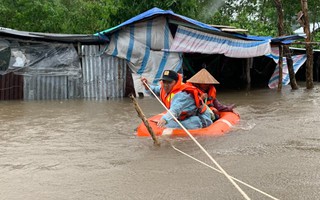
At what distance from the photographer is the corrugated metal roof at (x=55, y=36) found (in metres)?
12.1

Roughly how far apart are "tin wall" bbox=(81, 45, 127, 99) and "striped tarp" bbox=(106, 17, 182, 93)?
12.7 inches

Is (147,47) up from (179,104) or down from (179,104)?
up

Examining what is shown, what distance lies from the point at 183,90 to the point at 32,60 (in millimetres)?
7947

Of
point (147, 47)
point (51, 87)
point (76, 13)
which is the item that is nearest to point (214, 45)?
point (147, 47)

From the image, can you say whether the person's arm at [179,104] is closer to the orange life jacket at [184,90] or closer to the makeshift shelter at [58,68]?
the orange life jacket at [184,90]

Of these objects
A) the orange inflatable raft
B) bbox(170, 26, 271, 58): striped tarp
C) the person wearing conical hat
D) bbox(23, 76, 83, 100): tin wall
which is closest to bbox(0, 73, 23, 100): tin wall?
bbox(23, 76, 83, 100): tin wall

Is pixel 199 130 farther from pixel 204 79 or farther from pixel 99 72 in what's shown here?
pixel 99 72

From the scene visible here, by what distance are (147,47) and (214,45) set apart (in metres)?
2.08

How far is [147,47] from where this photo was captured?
508 inches

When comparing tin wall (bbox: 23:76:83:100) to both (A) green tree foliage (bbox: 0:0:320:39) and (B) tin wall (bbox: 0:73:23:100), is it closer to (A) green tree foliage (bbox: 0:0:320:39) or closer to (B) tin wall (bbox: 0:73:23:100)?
(B) tin wall (bbox: 0:73:23:100)

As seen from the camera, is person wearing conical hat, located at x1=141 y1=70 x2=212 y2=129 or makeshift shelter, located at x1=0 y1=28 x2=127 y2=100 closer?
person wearing conical hat, located at x1=141 y1=70 x2=212 y2=129

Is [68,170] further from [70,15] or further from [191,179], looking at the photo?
[70,15]

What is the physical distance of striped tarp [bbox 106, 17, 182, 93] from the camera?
42.0ft

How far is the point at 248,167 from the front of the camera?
455 centimetres
